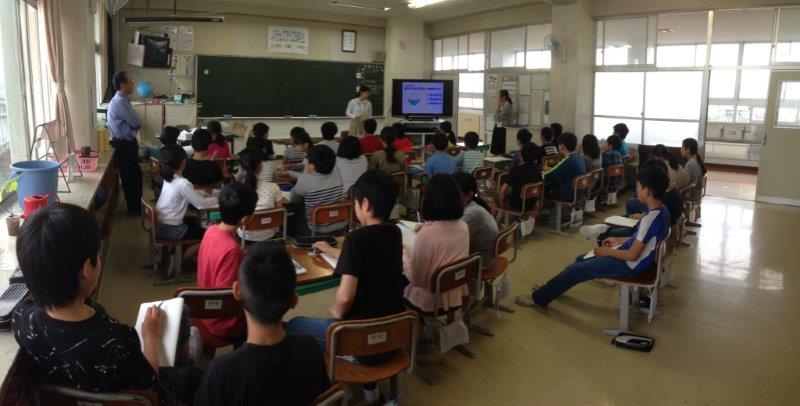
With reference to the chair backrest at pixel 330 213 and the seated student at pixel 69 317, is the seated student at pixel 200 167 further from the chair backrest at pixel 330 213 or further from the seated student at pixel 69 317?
the seated student at pixel 69 317

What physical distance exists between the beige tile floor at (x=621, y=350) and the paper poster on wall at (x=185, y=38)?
19.3 feet

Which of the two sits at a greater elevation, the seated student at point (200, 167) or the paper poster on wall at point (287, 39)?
the paper poster on wall at point (287, 39)

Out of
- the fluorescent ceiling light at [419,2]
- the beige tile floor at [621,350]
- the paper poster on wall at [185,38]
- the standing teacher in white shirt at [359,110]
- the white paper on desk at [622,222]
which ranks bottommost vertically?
the beige tile floor at [621,350]

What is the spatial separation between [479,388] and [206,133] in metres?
3.49

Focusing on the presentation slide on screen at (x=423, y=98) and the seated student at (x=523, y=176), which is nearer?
the seated student at (x=523, y=176)

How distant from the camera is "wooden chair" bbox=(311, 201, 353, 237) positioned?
3.99m

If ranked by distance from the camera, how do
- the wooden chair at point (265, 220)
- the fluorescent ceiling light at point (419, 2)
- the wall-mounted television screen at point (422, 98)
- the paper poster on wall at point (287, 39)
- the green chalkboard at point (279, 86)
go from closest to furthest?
the wooden chair at point (265, 220) → the fluorescent ceiling light at point (419, 2) → the green chalkboard at point (279, 86) → the wall-mounted television screen at point (422, 98) → the paper poster on wall at point (287, 39)

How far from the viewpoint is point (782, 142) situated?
7.64 meters

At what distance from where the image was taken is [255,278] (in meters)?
1.57

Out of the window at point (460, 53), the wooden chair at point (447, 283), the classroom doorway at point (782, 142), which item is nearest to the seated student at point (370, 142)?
the wooden chair at point (447, 283)

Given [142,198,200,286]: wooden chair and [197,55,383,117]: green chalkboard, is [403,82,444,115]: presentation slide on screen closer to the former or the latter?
[197,55,383,117]: green chalkboard

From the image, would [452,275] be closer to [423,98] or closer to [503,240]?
[503,240]

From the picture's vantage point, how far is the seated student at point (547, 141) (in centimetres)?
707

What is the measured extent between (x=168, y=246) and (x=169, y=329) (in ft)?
9.41
